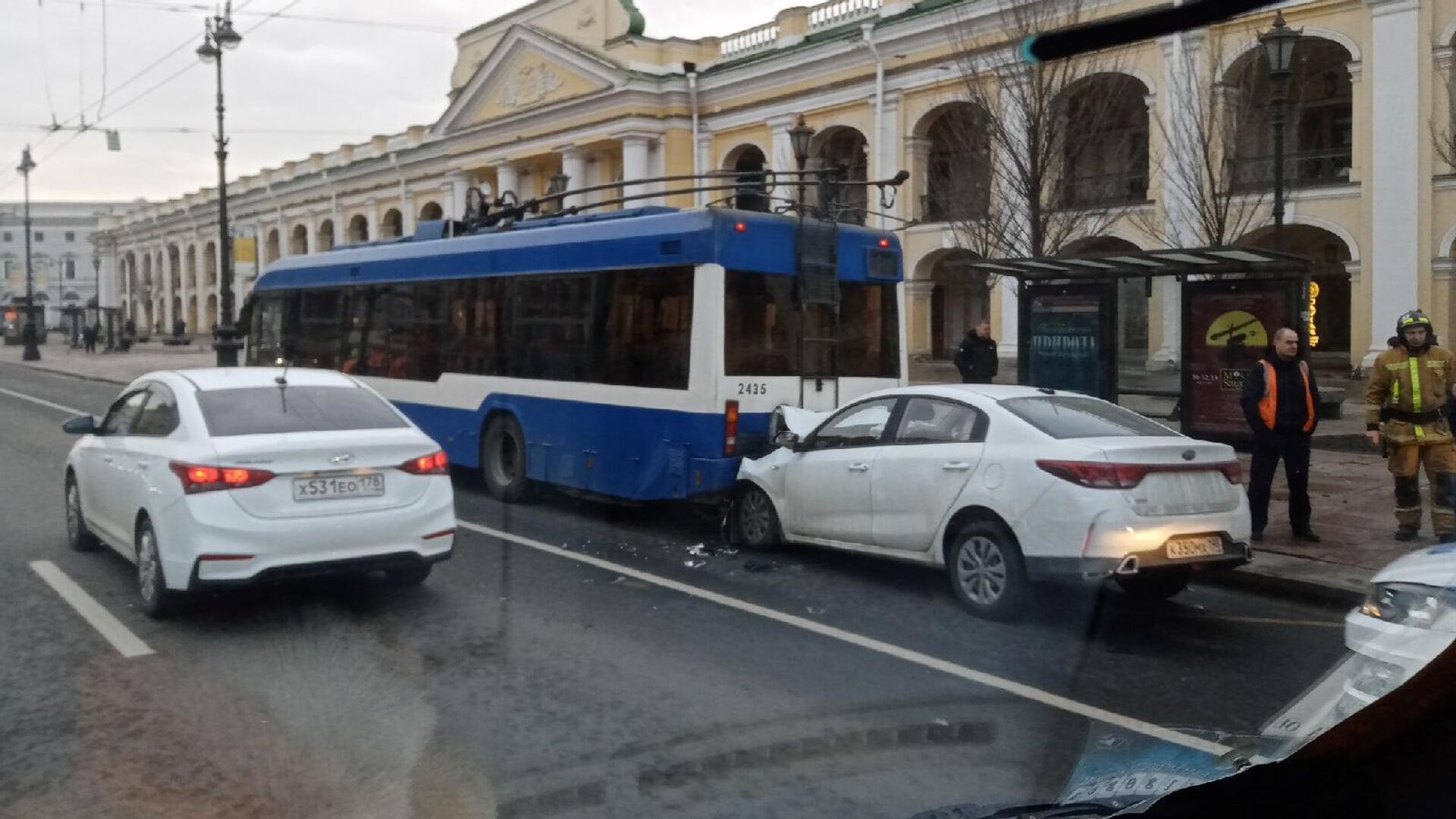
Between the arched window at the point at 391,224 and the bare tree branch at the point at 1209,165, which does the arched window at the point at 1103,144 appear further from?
the arched window at the point at 391,224

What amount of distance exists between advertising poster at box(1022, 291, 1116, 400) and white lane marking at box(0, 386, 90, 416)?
53.0 feet

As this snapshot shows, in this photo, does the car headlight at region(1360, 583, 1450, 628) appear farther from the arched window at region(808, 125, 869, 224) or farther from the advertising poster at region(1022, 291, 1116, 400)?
the arched window at region(808, 125, 869, 224)

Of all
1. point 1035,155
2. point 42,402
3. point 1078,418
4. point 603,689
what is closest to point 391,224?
point 42,402

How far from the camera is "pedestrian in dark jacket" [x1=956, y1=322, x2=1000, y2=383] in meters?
16.0

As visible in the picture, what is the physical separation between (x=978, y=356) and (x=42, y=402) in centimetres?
2059

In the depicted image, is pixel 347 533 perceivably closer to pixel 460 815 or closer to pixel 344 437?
pixel 344 437

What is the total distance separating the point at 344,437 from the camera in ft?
25.1

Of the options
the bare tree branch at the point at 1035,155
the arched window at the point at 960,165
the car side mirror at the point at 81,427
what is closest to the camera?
the car side mirror at the point at 81,427

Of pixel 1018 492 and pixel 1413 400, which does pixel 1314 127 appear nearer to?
pixel 1413 400

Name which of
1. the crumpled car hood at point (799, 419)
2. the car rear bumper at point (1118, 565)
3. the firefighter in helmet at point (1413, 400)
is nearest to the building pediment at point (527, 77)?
the crumpled car hood at point (799, 419)

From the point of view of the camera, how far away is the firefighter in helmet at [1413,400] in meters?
9.20

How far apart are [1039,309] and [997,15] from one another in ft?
13.8

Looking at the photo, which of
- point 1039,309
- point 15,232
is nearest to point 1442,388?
point 1039,309

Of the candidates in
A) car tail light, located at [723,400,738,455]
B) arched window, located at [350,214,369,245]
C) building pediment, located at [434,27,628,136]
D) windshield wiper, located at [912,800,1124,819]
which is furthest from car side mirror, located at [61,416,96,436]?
arched window, located at [350,214,369,245]
